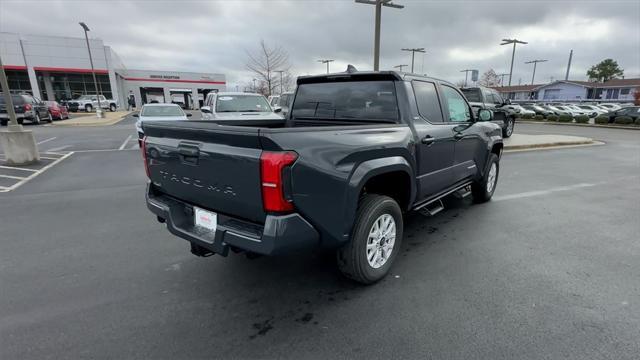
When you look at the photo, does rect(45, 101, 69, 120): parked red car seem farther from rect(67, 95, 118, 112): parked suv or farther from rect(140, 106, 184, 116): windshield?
rect(140, 106, 184, 116): windshield

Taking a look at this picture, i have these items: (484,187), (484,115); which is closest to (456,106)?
(484,115)

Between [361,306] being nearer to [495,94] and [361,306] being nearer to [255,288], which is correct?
[255,288]

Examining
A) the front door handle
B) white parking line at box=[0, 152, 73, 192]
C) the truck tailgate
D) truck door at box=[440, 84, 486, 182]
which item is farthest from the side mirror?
white parking line at box=[0, 152, 73, 192]

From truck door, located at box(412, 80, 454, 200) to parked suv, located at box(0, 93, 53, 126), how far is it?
21.0 meters

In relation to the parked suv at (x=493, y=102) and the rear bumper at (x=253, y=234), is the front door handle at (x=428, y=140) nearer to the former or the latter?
the rear bumper at (x=253, y=234)

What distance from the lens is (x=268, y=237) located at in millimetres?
2266

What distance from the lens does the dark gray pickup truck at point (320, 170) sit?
228 cm

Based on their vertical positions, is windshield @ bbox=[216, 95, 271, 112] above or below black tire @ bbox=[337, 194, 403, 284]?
above

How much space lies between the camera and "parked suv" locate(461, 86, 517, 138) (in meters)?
13.0

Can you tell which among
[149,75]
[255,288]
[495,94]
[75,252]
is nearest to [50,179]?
[75,252]

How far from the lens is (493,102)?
13953 mm

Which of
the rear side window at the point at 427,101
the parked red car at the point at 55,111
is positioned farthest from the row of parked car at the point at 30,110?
the rear side window at the point at 427,101

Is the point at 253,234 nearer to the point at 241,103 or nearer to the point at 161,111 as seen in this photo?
the point at 241,103

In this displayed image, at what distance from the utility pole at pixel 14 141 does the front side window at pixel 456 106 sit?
32.6ft
